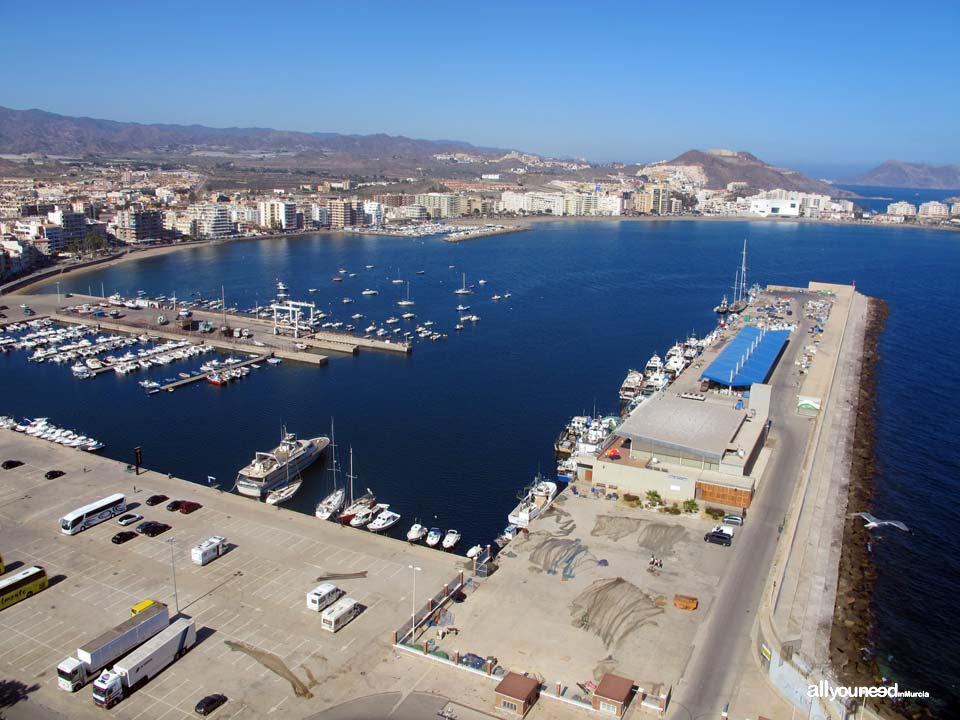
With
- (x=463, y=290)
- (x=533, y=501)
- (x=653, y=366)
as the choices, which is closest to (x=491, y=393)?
(x=653, y=366)

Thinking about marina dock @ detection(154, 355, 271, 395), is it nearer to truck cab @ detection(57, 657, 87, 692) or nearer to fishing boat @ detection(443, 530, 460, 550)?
fishing boat @ detection(443, 530, 460, 550)

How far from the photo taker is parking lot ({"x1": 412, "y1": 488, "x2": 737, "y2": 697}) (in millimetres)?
7633

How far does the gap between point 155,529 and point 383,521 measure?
3255mm

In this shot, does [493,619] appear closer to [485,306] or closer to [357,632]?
[357,632]

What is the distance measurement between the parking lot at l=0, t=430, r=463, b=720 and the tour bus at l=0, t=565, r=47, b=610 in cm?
10

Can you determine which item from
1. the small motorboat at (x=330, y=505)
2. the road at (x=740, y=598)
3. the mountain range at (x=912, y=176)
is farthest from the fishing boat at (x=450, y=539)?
the mountain range at (x=912, y=176)

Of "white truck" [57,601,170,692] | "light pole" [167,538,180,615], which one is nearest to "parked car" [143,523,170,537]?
"light pole" [167,538,180,615]

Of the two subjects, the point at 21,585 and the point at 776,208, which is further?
the point at 776,208

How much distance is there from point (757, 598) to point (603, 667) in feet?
7.93

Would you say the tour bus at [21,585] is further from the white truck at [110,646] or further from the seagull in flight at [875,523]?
the seagull in flight at [875,523]

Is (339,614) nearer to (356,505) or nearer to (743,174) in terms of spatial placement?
(356,505)

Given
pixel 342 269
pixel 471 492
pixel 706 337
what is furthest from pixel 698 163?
pixel 471 492

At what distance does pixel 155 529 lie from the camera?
405 inches

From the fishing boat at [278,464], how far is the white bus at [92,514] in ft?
6.85
